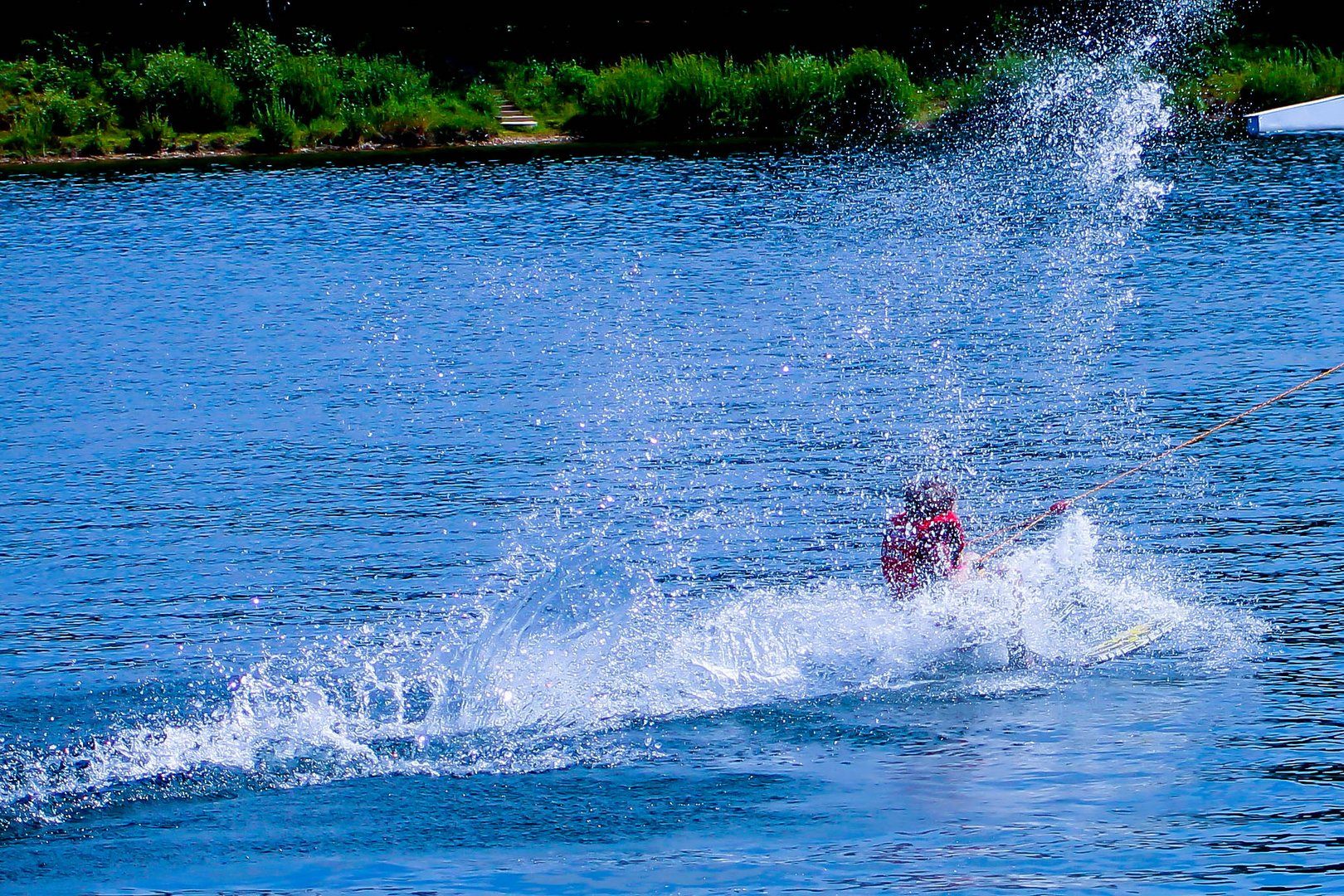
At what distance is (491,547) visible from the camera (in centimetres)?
1762

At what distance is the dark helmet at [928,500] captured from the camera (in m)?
13.4

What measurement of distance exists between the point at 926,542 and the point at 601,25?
52359 mm

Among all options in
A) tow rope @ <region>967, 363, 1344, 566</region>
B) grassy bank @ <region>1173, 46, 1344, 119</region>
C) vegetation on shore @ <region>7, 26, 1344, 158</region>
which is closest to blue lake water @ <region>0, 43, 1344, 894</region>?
tow rope @ <region>967, 363, 1344, 566</region>

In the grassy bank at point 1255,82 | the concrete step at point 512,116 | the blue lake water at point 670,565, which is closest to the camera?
the blue lake water at point 670,565

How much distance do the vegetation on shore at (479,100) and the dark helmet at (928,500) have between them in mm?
39451

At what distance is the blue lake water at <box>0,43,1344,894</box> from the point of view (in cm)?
1121

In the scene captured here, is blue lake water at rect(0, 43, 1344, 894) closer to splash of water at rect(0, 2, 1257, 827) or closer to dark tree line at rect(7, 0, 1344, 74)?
splash of water at rect(0, 2, 1257, 827)

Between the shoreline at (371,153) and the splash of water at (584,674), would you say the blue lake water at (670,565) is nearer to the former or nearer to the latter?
the splash of water at (584,674)

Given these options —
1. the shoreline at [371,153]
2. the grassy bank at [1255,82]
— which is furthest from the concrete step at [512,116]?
the grassy bank at [1255,82]

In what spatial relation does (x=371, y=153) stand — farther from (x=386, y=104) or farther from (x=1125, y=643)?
(x=1125, y=643)

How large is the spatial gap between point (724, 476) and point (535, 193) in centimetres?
2489

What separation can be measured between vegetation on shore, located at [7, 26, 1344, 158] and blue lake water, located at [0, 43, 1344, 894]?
1767 cm

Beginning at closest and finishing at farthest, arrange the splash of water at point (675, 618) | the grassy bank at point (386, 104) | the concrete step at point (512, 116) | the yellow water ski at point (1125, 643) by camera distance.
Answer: the splash of water at point (675, 618)
the yellow water ski at point (1125, 643)
the grassy bank at point (386, 104)
the concrete step at point (512, 116)

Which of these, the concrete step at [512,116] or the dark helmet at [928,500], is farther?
the concrete step at [512,116]
